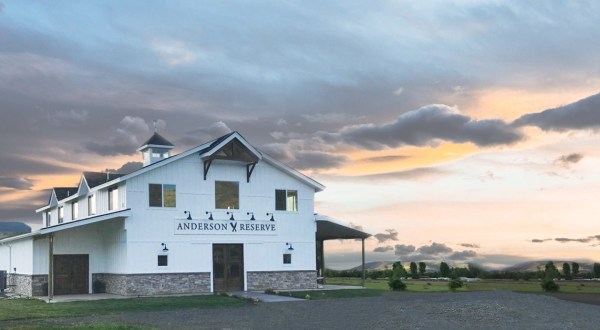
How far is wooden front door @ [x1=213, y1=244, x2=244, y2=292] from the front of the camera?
32.9m

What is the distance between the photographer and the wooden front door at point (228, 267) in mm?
32906

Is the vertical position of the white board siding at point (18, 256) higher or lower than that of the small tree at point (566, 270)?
higher

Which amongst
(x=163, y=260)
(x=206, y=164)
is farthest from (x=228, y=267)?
(x=206, y=164)

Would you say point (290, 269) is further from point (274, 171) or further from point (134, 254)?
point (134, 254)

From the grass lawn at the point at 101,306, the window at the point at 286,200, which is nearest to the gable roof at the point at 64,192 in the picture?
the grass lawn at the point at 101,306

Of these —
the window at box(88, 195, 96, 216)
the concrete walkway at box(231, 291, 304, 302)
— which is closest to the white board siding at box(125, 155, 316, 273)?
the concrete walkway at box(231, 291, 304, 302)

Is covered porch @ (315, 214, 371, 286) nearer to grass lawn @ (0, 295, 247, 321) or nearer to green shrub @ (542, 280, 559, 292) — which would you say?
grass lawn @ (0, 295, 247, 321)

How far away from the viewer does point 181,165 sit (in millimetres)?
32469

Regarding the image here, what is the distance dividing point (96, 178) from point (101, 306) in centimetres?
1311

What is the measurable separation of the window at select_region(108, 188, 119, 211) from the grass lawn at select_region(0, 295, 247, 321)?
563cm

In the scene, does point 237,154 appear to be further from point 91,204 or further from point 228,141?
point 91,204

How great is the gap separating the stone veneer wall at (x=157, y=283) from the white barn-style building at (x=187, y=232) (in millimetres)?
45

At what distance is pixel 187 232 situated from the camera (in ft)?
105

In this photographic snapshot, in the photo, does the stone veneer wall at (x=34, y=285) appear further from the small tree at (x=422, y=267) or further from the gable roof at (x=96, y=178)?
the small tree at (x=422, y=267)
